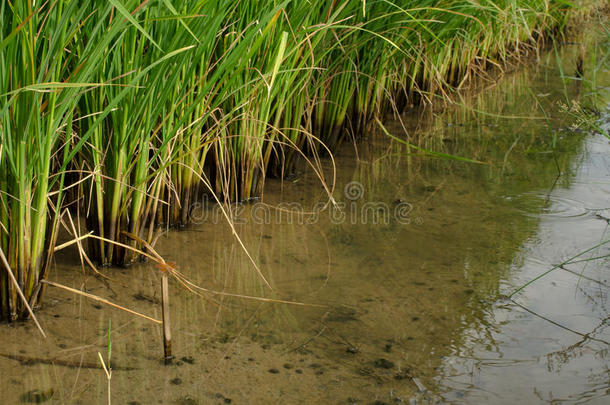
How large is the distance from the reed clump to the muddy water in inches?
5.3

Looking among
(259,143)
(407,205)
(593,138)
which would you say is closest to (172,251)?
(259,143)

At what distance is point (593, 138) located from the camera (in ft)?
10.7

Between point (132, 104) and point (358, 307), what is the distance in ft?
2.33

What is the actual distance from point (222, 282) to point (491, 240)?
837 millimetres

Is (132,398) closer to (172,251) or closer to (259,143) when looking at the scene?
(172,251)

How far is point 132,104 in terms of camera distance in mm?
1575

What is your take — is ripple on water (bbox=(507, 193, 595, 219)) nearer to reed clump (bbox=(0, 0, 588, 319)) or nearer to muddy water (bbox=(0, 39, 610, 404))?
muddy water (bbox=(0, 39, 610, 404))

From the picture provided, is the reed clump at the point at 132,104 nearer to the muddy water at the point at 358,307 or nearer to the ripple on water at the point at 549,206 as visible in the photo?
the muddy water at the point at 358,307

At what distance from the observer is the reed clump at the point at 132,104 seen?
4.22 ft

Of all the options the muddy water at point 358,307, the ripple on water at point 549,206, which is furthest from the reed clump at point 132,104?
the ripple on water at point 549,206

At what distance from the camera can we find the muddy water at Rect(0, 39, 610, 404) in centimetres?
133

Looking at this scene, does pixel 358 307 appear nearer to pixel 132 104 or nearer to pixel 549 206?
pixel 132 104

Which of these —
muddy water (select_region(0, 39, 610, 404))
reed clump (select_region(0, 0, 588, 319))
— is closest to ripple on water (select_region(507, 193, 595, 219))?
muddy water (select_region(0, 39, 610, 404))

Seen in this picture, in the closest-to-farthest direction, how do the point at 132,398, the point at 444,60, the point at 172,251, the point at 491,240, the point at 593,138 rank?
1. the point at 132,398
2. the point at 172,251
3. the point at 491,240
4. the point at 593,138
5. the point at 444,60
